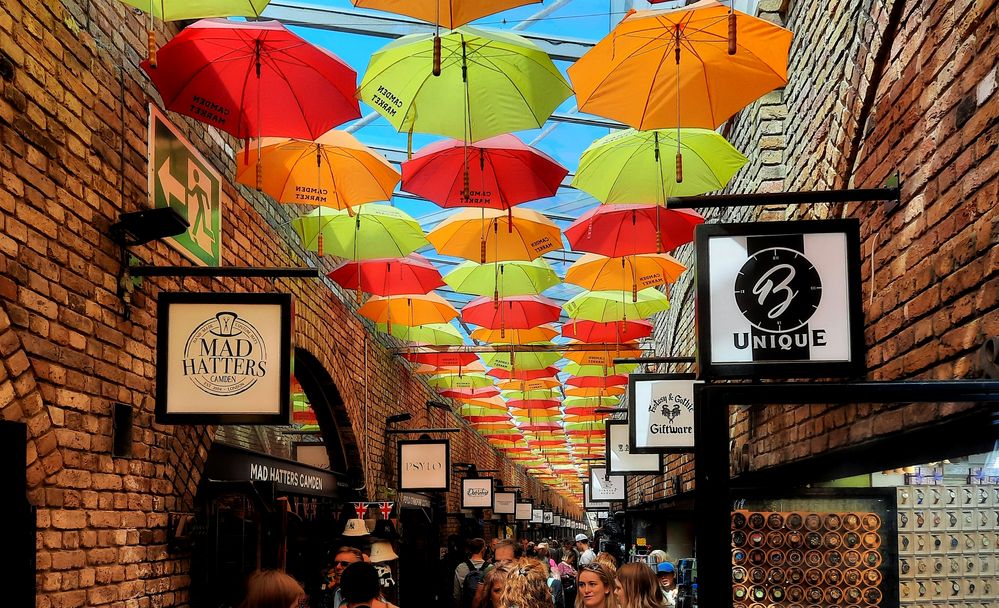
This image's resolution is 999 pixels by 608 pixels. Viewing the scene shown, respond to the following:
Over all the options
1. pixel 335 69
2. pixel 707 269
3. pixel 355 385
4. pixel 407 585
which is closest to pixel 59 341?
pixel 335 69

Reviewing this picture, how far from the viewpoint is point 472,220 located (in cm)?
934

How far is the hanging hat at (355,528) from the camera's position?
979 cm

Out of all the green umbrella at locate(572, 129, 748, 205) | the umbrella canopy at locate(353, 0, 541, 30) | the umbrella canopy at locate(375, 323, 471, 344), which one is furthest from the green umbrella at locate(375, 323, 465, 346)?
the umbrella canopy at locate(353, 0, 541, 30)

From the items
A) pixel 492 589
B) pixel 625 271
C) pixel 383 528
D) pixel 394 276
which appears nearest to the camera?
pixel 492 589

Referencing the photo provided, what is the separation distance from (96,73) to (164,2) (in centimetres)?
54

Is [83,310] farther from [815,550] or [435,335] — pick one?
[435,335]

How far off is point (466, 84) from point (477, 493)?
15.9 meters

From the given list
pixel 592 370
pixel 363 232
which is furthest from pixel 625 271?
pixel 592 370

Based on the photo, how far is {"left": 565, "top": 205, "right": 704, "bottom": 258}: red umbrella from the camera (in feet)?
28.6

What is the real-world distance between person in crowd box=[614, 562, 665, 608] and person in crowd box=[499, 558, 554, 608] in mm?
895

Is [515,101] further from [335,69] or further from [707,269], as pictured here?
[707,269]

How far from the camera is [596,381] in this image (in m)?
17.5

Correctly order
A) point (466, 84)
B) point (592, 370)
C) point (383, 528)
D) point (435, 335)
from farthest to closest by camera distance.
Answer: point (592, 370)
point (435, 335)
point (383, 528)
point (466, 84)

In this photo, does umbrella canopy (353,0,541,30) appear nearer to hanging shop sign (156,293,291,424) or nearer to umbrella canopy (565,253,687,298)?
hanging shop sign (156,293,291,424)
